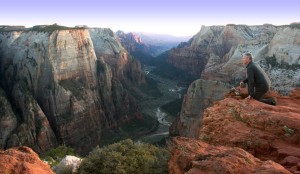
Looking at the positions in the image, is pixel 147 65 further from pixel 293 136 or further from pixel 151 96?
pixel 293 136

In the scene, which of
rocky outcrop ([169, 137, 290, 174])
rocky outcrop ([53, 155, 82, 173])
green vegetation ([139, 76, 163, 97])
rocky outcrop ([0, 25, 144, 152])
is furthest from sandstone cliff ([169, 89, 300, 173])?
green vegetation ([139, 76, 163, 97])

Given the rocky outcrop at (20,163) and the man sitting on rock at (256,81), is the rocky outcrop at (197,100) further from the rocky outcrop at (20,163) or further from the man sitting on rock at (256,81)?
the rocky outcrop at (20,163)

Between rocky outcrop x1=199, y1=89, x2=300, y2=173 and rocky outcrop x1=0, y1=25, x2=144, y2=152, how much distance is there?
35.8 meters

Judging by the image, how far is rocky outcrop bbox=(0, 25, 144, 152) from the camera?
4650 cm

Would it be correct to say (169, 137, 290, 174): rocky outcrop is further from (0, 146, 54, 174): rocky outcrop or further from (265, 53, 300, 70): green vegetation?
(265, 53, 300, 70): green vegetation

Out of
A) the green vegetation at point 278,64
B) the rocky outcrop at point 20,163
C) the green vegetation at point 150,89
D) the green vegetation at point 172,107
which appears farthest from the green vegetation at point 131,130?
the rocky outcrop at point 20,163

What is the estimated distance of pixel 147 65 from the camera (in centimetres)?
15350

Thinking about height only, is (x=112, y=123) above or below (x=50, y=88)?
below

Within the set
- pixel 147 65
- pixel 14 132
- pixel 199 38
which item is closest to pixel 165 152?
pixel 14 132

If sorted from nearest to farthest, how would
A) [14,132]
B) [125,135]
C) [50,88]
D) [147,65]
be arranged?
[14,132]
[50,88]
[125,135]
[147,65]

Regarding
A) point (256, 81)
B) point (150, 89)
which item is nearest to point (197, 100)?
point (256, 81)

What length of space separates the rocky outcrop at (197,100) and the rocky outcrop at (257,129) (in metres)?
31.6

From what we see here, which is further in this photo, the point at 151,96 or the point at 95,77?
the point at 151,96

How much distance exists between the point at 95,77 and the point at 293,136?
178 feet
